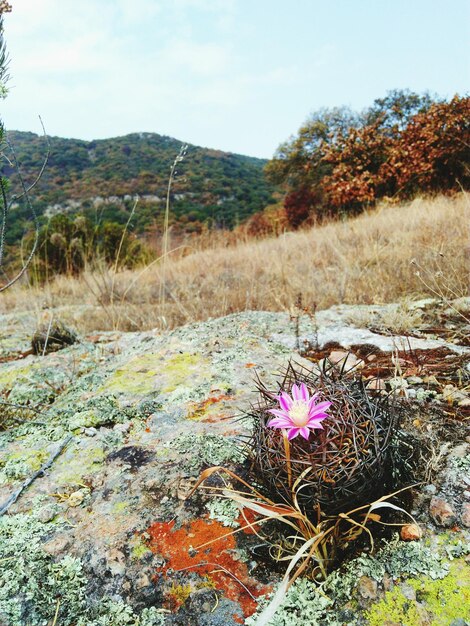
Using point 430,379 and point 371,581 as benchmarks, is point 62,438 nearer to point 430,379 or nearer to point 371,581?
point 371,581

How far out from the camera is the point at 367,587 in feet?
2.94

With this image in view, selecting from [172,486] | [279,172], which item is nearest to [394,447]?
[172,486]

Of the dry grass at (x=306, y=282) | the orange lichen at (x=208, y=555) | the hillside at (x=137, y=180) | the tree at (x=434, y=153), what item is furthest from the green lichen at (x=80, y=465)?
the hillside at (x=137, y=180)

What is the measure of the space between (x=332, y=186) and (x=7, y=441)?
1470cm

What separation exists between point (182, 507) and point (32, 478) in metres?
0.52

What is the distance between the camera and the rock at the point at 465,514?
989 mm

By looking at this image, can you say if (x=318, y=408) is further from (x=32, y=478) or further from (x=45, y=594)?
(x=32, y=478)

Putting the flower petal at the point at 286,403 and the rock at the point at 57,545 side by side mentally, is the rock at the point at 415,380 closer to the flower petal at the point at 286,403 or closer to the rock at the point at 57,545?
the flower petal at the point at 286,403

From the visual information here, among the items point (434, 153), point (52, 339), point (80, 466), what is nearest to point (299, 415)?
point (80, 466)

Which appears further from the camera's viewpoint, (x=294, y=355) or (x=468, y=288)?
(x=468, y=288)

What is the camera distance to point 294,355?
210cm

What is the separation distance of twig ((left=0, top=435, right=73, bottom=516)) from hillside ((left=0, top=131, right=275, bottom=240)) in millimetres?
17867

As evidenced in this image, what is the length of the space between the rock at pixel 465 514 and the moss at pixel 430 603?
106mm

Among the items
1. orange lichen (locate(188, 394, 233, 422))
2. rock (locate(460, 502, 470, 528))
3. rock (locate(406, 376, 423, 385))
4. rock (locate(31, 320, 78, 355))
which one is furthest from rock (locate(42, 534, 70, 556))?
rock (locate(31, 320, 78, 355))
